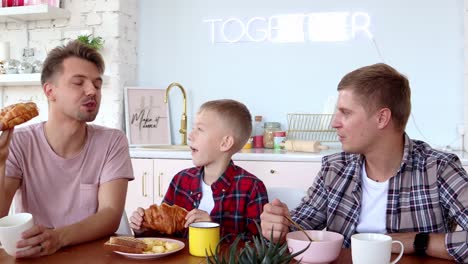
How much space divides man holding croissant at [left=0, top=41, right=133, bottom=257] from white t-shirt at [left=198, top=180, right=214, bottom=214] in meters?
0.27

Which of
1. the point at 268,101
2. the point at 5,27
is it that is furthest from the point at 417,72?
the point at 5,27

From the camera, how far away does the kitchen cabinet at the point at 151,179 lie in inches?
128

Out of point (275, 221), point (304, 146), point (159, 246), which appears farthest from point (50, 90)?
point (304, 146)

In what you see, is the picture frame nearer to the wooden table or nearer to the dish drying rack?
the dish drying rack

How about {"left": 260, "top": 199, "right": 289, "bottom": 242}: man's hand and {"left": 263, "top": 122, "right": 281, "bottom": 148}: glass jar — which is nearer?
{"left": 260, "top": 199, "right": 289, "bottom": 242}: man's hand

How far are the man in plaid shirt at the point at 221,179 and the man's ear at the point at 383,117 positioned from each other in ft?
1.55

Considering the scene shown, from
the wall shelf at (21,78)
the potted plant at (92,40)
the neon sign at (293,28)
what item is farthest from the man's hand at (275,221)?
the wall shelf at (21,78)

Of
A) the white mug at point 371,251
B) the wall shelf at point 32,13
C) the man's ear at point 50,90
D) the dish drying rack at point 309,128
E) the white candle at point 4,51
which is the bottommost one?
the white mug at point 371,251

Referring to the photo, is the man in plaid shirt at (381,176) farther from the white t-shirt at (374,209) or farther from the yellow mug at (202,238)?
the yellow mug at (202,238)

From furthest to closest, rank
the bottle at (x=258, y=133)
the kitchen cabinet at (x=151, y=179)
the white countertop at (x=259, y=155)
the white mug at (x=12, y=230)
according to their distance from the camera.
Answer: the bottle at (x=258, y=133), the kitchen cabinet at (x=151, y=179), the white countertop at (x=259, y=155), the white mug at (x=12, y=230)

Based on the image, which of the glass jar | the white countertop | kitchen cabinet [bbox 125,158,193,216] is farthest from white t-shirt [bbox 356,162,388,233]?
the glass jar

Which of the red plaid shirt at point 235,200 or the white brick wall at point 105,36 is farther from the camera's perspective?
the white brick wall at point 105,36

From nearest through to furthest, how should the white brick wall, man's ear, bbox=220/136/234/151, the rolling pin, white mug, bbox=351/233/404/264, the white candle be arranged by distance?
white mug, bbox=351/233/404/264 < man's ear, bbox=220/136/234/151 < the rolling pin < the white brick wall < the white candle

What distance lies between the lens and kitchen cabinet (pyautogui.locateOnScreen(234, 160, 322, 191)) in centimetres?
302
